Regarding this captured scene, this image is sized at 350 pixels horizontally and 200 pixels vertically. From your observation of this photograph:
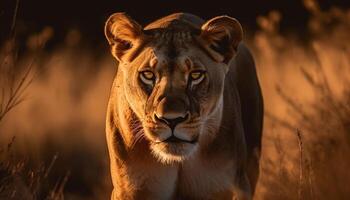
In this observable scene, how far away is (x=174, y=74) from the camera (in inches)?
279

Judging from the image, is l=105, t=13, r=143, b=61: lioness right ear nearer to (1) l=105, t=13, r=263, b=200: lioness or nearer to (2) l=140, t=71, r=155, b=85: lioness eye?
(1) l=105, t=13, r=263, b=200: lioness

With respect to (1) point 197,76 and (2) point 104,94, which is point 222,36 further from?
(2) point 104,94

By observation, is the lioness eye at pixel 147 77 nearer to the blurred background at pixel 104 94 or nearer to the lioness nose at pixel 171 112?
the lioness nose at pixel 171 112

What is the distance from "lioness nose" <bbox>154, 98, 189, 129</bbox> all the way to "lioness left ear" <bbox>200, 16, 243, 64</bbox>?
22.0 inches

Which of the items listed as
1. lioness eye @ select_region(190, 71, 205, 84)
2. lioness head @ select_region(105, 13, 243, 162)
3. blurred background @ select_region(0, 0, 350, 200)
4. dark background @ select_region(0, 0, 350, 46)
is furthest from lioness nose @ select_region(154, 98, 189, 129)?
dark background @ select_region(0, 0, 350, 46)

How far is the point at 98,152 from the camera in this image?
44.1 ft

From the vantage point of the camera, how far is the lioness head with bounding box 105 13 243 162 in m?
6.98

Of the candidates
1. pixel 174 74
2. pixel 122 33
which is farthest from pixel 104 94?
pixel 174 74

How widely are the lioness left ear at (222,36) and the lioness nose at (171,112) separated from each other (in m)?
0.56

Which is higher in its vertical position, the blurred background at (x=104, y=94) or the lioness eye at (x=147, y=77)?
the lioness eye at (x=147, y=77)

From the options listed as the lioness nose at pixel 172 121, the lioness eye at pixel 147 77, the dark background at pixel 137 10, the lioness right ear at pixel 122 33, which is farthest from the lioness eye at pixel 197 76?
the dark background at pixel 137 10

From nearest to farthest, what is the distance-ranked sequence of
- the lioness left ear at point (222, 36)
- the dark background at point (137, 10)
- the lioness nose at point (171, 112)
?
the lioness nose at point (171, 112), the lioness left ear at point (222, 36), the dark background at point (137, 10)

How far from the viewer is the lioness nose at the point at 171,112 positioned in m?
6.87

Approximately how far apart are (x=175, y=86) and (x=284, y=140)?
141 cm
